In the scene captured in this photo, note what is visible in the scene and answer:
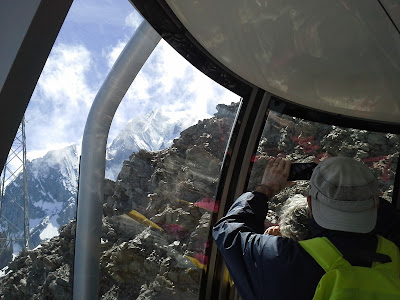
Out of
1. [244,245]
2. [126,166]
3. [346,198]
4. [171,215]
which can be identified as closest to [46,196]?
[126,166]

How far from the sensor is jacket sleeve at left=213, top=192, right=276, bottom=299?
1.16m

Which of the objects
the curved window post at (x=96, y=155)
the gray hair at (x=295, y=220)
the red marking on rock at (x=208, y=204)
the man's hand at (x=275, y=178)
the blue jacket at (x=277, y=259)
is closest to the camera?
the blue jacket at (x=277, y=259)

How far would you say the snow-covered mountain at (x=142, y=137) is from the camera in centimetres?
192

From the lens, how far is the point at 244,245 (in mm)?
1187

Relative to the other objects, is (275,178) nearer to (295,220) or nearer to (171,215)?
(295,220)

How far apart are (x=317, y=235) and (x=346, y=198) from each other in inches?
5.7

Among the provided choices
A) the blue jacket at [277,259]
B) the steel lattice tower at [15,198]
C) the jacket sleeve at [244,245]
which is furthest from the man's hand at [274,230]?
the steel lattice tower at [15,198]

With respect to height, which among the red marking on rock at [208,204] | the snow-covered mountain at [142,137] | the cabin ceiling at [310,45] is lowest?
the red marking on rock at [208,204]

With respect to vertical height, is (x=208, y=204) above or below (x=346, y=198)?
above

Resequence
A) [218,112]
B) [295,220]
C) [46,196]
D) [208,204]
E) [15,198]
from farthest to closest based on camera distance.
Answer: [208,204] < [218,112] < [295,220] < [46,196] < [15,198]

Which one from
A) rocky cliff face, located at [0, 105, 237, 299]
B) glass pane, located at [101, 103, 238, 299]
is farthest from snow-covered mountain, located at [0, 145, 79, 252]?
glass pane, located at [101, 103, 238, 299]

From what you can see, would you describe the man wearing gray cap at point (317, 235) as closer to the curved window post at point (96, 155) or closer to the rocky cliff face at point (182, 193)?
the curved window post at point (96, 155)

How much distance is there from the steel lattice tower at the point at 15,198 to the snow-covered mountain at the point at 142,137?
44cm

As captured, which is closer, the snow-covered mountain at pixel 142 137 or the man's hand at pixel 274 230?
the snow-covered mountain at pixel 142 137
